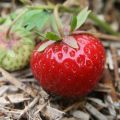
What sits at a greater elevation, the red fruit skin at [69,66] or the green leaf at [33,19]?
the green leaf at [33,19]

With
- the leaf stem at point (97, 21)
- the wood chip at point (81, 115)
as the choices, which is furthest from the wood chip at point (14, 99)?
the leaf stem at point (97, 21)

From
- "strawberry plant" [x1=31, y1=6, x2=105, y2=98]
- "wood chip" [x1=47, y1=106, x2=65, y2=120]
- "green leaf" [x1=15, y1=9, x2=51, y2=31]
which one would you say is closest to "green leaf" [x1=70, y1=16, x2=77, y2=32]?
"strawberry plant" [x1=31, y1=6, x2=105, y2=98]

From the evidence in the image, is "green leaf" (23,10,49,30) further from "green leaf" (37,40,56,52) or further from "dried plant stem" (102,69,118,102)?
"dried plant stem" (102,69,118,102)

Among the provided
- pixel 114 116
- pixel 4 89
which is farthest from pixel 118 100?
pixel 4 89

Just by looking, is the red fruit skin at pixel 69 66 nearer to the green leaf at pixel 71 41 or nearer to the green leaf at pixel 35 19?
the green leaf at pixel 71 41

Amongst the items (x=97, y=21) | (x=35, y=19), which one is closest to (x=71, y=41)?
(x=35, y=19)

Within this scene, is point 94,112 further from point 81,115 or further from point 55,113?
point 55,113
